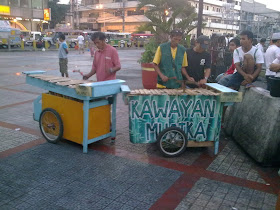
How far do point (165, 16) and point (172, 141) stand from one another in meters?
9.55

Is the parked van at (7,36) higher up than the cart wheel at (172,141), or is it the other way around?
the parked van at (7,36)

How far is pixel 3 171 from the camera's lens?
153 inches

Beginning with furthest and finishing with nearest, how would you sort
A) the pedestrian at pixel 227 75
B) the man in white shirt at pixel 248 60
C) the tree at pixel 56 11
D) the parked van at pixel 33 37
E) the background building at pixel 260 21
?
the tree at pixel 56 11 < the parked van at pixel 33 37 < the background building at pixel 260 21 < the pedestrian at pixel 227 75 < the man in white shirt at pixel 248 60

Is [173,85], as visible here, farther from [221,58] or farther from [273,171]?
[221,58]

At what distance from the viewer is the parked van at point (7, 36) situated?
2884 centimetres

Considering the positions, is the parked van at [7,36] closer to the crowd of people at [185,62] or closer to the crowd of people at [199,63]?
the crowd of people at [185,62]

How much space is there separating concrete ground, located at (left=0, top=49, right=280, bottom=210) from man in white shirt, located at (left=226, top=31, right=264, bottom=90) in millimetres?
1278

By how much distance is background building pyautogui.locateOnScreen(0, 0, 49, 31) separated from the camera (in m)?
44.2

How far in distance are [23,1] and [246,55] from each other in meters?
49.6

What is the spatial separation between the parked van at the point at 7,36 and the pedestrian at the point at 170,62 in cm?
2827

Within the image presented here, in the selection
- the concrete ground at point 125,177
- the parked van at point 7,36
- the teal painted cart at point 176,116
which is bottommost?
the concrete ground at point 125,177

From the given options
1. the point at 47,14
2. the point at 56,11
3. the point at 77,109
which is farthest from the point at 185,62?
the point at 56,11

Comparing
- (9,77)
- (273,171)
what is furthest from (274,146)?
(9,77)

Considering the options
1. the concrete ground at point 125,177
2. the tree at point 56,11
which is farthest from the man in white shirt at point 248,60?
the tree at point 56,11
